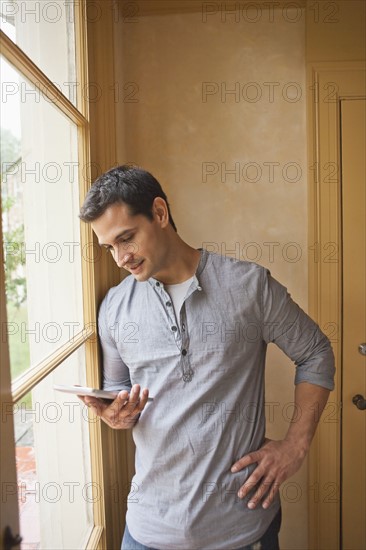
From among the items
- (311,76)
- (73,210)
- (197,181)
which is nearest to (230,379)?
(73,210)

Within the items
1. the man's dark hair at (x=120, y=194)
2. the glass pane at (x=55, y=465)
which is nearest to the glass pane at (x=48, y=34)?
the man's dark hair at (x=120, y=194)

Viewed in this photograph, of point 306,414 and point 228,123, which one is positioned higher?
point 228,123

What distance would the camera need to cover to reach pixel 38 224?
1129mm

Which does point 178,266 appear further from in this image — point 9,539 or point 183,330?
point 9,539

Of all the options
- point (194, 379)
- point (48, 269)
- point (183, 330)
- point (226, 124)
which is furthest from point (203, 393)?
point (226, 124)

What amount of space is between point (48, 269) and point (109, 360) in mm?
340

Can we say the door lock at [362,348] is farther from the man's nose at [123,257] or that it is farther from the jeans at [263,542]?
the man's nose at [123,257]

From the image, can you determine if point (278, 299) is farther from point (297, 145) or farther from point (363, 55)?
point (363, 55)

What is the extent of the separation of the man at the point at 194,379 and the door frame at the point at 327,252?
543 mm

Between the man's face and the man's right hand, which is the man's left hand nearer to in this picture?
the man's right hand

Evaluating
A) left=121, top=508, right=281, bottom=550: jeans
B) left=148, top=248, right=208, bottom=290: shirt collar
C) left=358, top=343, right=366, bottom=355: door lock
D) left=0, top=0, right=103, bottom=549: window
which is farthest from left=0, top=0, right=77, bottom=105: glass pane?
left=358, top=343, right=366, bottom=355: door lock

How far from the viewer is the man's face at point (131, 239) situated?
3.74 feet

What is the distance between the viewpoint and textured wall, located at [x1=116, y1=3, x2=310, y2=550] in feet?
5.85

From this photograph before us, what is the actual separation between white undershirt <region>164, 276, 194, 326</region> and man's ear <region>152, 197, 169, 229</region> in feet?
0.54
